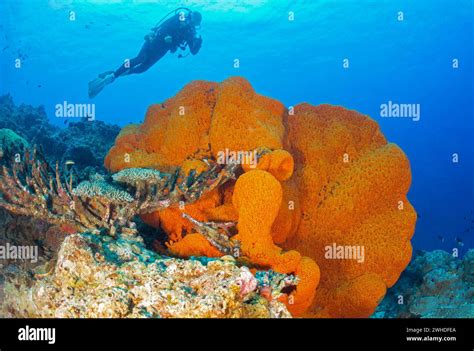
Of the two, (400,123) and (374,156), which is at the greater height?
(400,123)

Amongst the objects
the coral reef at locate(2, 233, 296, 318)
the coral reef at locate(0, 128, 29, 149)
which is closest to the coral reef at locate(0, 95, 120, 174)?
the coral reef at locate(0, 128, 29, 149)

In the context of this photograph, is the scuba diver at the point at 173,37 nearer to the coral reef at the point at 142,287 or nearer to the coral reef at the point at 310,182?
the coral reef at the point at 310,182

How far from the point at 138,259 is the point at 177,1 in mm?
44640

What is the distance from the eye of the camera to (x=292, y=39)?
167 feet

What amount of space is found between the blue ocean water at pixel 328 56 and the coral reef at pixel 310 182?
1393 inches

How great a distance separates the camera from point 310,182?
209 inches

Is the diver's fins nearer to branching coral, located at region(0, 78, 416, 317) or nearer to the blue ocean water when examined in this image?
branching coral, located at region(0, 78, 416, 317)

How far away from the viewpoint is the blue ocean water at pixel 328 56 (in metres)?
42.2

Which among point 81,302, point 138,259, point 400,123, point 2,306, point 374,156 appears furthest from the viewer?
point 400,123

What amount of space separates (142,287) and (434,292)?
21.9ft

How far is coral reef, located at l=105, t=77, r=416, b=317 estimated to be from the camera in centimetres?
482

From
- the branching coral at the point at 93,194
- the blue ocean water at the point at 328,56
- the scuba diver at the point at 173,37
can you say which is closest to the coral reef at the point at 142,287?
the branching coral at the point at 93,194
